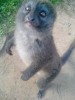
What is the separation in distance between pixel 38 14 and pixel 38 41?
0.59 m

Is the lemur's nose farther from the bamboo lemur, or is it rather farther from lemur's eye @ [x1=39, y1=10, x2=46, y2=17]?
lemur's eye @ [x1=39, y1=10, x2=46, y2=17]

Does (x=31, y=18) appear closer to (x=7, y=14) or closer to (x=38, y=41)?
(x=38, y=41)

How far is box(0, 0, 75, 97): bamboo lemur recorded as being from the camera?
4.11 meters

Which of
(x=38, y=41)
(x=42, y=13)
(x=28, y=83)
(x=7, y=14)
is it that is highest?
(x=42, y=13)

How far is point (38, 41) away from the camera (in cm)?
452

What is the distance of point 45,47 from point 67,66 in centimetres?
119

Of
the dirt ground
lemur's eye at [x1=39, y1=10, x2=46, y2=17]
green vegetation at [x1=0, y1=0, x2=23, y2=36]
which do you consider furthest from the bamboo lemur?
green vegetation at [x1=0, y1=0, x2=23, y2=36]

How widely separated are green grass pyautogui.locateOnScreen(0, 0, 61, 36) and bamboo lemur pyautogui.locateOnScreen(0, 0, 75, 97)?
892 millimetres

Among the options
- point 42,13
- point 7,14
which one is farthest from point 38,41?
point 7,14

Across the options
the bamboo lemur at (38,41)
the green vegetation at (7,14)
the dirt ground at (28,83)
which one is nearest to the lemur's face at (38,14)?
the bamboo lemur at (38,41)

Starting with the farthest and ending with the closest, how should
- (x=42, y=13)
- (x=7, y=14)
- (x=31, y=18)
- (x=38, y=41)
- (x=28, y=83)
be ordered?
(x=7, y=14) → (x=28, y=83) → (x=38, y=41) → (x=42, y=13) → (x=31, y=18)

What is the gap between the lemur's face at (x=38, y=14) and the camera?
403cm

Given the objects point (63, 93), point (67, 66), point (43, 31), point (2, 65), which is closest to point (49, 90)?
point (63, 93)

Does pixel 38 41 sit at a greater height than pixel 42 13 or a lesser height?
lesser
